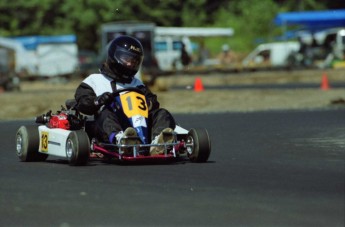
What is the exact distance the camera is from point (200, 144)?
11.5 m

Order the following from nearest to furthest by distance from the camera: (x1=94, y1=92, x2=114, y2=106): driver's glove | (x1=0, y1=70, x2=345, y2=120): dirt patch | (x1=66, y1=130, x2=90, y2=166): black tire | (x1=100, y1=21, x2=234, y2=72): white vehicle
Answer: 1. (x1=66, y1=130, x2=90, y2=166): black tire
2. (x1=94, y1=92, x2=114, y2=106): driver's glove
3. (x1=0, y1=70, x2=345, y2=120): dirt patch
4. (x1=100, y1=21, x2=234, y2=72): white vehicle

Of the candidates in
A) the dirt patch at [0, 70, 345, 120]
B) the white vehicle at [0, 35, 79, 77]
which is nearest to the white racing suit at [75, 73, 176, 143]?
the dirt patch at [0, 70, 345, 120]

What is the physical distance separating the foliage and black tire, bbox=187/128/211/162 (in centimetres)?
5939

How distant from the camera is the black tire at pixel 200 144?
37.9ft

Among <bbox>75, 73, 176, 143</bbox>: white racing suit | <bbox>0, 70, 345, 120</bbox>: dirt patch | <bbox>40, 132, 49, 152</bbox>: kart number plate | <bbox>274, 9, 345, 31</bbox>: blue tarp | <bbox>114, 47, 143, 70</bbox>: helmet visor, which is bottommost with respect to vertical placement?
<bbox>0, 70, 345, 120</bbox>: dirt patch

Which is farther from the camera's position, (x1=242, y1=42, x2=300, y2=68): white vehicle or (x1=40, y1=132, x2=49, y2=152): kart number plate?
(x1=242, y1=42, x2=300, y2=68): white vehicle

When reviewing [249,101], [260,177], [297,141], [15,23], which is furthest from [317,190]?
[15,23]

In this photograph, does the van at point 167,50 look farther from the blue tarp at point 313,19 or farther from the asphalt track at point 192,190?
the asphalt track at point 192,190

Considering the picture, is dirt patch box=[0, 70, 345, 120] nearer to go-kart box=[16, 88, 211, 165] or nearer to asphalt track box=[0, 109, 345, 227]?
asphalt track box=[0, 109, 345, 227]

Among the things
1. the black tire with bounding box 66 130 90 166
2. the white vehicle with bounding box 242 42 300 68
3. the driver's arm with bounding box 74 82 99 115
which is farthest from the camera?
the white vehicle with bounding box 242 42 300 68

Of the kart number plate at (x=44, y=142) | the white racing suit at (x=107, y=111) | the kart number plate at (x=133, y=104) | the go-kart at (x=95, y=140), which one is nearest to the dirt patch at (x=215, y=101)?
the white racing suit at (x=107, y=111)

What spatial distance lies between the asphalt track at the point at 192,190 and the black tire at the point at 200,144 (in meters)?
0.12

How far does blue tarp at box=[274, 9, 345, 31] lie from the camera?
56.4 meters

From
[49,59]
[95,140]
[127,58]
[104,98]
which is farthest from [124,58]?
[49,59]
